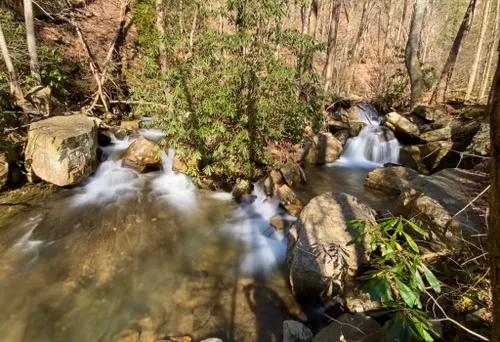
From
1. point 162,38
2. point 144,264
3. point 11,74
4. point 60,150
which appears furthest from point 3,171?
point 162,38

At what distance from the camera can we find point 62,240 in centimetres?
561

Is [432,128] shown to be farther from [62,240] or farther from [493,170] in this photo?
[62,240]

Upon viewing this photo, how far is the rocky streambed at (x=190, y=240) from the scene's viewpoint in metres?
4.03

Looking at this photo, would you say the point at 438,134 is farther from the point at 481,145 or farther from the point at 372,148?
the point at 481,145

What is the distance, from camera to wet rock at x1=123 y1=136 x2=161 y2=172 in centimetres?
797

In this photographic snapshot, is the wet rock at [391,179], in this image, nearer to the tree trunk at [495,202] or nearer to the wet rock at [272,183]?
the wet rock at [272,183]

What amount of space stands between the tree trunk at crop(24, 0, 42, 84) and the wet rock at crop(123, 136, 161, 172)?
339cm

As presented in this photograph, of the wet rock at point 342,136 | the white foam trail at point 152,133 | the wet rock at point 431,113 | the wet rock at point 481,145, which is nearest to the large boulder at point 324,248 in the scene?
the wet rock at point 481,145

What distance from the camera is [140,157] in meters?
7.97

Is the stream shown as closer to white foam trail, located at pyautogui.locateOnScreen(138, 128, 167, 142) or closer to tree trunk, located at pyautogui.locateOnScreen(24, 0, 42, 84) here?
white foam trail, located at pyautogui.locateOnScreen(138, 128, 167, 142)

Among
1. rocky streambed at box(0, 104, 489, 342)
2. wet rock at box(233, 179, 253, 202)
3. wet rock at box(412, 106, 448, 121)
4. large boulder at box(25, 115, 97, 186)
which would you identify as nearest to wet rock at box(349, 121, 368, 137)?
wet rock at box(412, 106, 448, 121)

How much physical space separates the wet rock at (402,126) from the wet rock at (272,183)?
583 cm

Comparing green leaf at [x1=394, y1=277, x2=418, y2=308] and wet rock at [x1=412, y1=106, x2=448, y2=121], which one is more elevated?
wet rock at [x1=412, y1=106, x2=448, y2=121]

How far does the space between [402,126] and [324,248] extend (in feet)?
27.0
